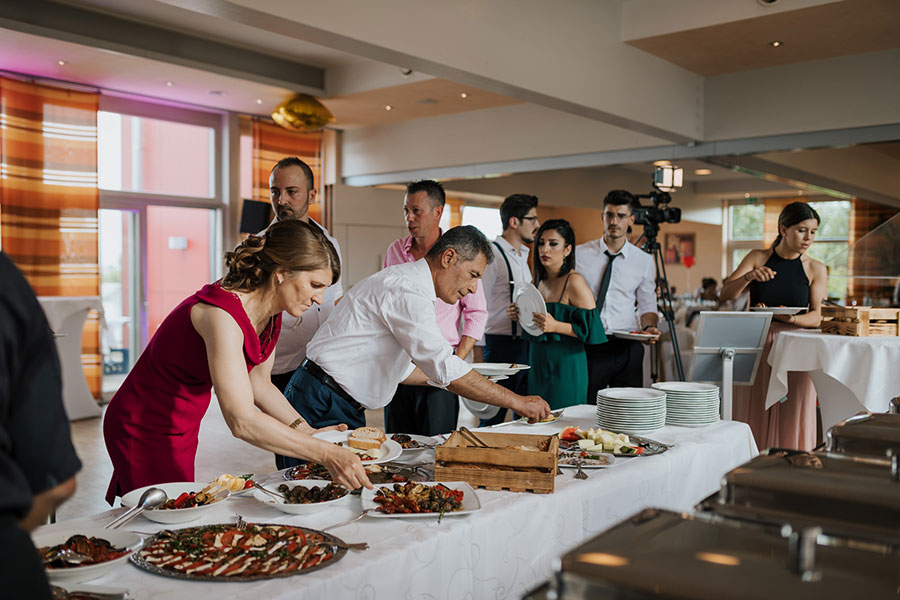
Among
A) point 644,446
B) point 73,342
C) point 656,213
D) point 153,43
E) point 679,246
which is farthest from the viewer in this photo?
point 679,246

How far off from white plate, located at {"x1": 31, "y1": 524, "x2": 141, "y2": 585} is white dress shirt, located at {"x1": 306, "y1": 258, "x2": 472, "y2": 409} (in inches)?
42.1

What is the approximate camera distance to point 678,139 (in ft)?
Result: 20.2

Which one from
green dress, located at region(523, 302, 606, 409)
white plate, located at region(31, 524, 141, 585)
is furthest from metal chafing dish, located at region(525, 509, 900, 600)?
green dress, located at region(523, 302, 606, 409)

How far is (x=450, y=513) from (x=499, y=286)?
2.81 metres

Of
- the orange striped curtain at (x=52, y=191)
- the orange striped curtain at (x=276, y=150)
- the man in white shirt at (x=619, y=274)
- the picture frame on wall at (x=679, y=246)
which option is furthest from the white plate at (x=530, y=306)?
→ the picture frame on wall at (x=679, y=246)

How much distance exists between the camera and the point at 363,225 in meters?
8.98

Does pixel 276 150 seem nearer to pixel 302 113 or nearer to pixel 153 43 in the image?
pixel 302 113

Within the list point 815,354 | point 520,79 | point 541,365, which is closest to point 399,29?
point 520,79

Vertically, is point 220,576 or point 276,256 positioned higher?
point 276,256

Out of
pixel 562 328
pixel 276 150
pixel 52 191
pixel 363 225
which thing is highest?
pixel 276 150

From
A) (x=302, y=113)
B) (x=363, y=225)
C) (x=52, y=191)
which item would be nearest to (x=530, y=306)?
(x=302, y=113)

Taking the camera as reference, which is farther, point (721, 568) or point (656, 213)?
point (656, 213)

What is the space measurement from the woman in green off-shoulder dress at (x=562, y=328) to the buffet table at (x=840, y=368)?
117 centimetres

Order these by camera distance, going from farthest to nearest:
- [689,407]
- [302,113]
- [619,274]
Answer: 1. [302,113]
2. [619,274]
3. [689,407]
